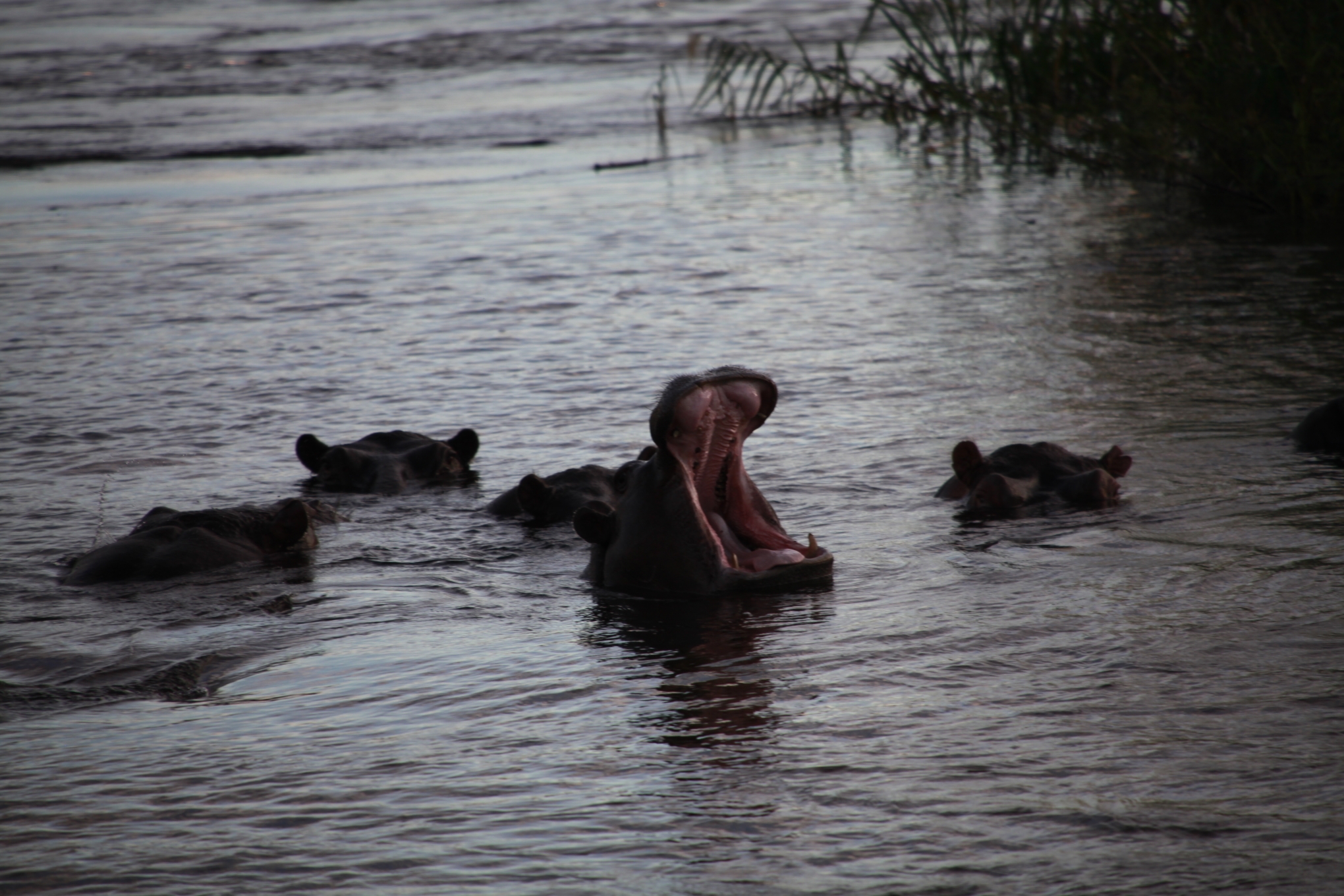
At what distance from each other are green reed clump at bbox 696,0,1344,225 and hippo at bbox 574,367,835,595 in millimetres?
5697

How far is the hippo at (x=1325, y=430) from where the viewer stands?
613 cm

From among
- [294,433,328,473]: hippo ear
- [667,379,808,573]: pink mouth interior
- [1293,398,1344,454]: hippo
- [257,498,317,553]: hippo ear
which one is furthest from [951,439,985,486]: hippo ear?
[294,433,328,473]: hippo ear

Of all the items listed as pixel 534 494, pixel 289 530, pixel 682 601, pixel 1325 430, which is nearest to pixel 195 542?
pixel 289 530

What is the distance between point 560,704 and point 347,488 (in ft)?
9.17

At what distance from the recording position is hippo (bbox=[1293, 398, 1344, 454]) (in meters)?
6.13

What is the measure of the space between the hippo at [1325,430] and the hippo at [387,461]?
3.25m

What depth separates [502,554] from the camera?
5746 millimetres

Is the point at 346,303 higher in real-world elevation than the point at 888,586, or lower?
higher

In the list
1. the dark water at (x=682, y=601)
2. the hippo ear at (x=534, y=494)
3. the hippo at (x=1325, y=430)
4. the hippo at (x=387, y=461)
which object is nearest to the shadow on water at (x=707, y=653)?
the dark water at (x=682, y=601)

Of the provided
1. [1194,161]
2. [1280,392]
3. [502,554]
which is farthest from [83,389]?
[1194,161]

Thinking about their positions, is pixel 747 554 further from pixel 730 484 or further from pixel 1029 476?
pixel 1029 476

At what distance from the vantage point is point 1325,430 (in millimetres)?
6180

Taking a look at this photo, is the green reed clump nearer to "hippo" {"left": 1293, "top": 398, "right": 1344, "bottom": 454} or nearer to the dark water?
the dark water

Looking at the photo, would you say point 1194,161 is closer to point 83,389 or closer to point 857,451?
point 857,451
